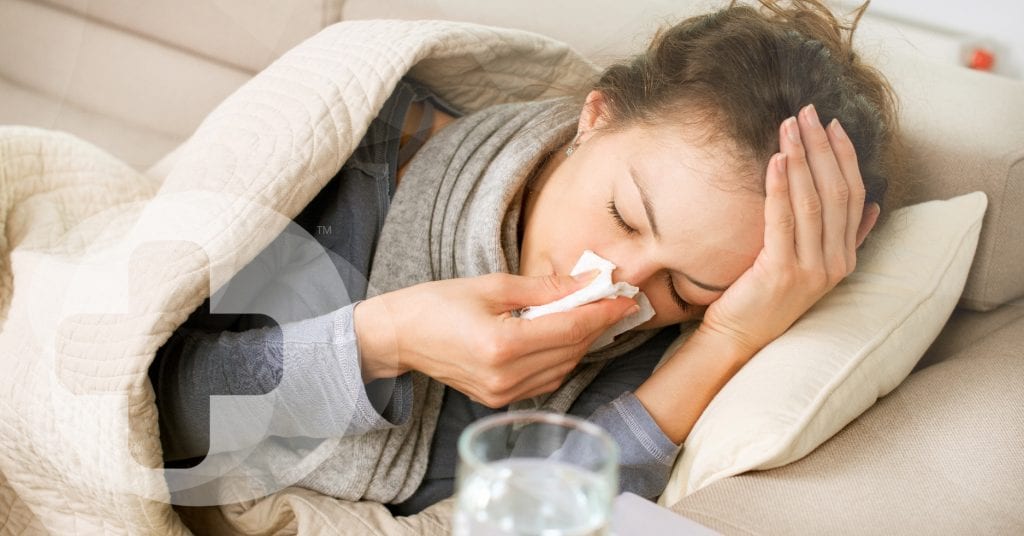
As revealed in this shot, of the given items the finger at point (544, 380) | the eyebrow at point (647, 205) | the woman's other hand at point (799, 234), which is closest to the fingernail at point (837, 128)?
the woman's other hand at point (799, 234)

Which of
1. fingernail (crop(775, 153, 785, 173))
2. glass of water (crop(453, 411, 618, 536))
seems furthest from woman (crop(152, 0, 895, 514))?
glass of water (crop(453, 411, 618, 536))

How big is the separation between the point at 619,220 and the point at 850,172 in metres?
0.19

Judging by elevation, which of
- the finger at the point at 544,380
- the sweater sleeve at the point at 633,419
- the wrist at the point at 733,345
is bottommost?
the sweater sleeve at the point at 633,419

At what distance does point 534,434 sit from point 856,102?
18.0 inches

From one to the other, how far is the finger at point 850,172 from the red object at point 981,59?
224 millimetres

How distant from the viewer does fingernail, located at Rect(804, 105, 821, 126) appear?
64cm

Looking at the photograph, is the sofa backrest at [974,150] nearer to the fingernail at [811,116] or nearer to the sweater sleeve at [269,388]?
the fingernail at [811,116]

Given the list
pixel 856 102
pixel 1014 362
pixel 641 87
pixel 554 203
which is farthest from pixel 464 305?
pixel 1014 362

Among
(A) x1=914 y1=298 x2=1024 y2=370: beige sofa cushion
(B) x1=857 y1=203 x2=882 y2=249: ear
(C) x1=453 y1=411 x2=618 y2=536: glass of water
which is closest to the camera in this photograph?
(C) x1=453 y1=411 x2=618 y2=536: glass of water

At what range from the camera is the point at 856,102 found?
70cm

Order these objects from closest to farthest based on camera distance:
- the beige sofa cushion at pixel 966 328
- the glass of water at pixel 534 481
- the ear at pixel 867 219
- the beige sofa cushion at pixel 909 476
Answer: the glass of water at pixel 534 481 < the beige sofa cushion at pixel 909 476 < the ear at pixel 867 219 < the beige sofa cushion at pixel 966 328

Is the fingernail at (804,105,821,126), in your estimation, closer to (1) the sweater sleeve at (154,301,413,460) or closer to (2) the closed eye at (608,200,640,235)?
(2) the closed eye at (608,200,640,235)

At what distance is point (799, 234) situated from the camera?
670 mm

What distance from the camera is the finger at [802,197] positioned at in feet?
2.07
